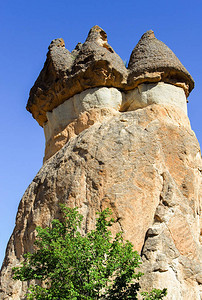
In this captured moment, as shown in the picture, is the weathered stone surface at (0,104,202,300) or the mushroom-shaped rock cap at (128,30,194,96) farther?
the mushroom-shaped rock cap at (128,30,194,96)

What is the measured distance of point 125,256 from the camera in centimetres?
1065

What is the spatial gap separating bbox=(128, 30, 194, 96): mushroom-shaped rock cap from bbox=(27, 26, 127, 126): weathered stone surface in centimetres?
48

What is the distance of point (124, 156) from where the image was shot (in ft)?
45.7

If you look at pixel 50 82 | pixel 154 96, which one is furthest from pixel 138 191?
pixel 50 82

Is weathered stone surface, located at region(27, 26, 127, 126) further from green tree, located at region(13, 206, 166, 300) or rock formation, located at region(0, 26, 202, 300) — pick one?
green tree, located at region(13, 206, 166, 300)

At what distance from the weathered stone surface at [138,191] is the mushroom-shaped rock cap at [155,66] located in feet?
4.29

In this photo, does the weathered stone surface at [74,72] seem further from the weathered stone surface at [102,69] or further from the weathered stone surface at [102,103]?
the weathered stone surface at [102,103]

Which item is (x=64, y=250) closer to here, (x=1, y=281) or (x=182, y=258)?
(x=182, y=258)

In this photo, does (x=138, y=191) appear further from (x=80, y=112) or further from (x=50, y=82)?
(x=50, y=82)

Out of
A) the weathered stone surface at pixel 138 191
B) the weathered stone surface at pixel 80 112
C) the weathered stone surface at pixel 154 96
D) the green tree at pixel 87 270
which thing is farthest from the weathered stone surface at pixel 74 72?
the green tree at pixel 87 270

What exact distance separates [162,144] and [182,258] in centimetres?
365

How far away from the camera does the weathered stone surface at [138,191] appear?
41.0ft

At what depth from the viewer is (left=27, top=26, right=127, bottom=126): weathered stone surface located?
16.6 metres

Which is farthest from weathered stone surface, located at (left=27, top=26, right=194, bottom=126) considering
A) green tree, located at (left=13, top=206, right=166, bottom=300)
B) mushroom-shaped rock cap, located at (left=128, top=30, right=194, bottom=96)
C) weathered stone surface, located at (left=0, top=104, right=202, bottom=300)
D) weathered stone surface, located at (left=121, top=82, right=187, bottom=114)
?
green tree, located at (left=13, top=206, right=166, bottom=300)
